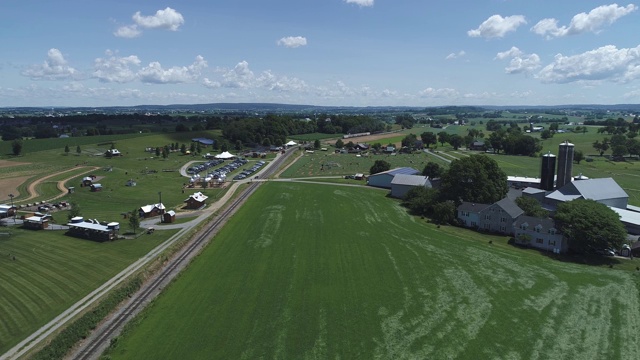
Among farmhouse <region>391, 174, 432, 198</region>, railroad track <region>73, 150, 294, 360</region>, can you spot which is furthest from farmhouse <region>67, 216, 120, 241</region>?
farmhouse <region>391, 174, 432, 198</region>

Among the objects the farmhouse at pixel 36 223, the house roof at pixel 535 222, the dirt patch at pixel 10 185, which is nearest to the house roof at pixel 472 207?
the house roof at pixel 535 222

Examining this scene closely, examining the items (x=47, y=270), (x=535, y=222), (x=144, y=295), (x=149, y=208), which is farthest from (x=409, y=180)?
(x=47, y=270)

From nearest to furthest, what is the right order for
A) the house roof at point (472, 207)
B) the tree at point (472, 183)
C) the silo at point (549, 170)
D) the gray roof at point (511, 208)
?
the gray roof at point (511, 208) → the house roof at point (472, 207) → the tree at point (472, 183) → the silo at point (549, 170)

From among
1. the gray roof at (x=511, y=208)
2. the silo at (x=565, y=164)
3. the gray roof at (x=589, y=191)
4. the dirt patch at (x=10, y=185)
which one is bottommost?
the dirt patch at (x=10, y=185)

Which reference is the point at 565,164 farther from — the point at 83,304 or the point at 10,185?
the point at 10,185

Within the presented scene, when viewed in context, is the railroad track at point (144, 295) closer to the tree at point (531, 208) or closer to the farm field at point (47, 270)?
the farm field at point (47, 270)

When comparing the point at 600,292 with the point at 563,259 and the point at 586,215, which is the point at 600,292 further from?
the point at 586,215
